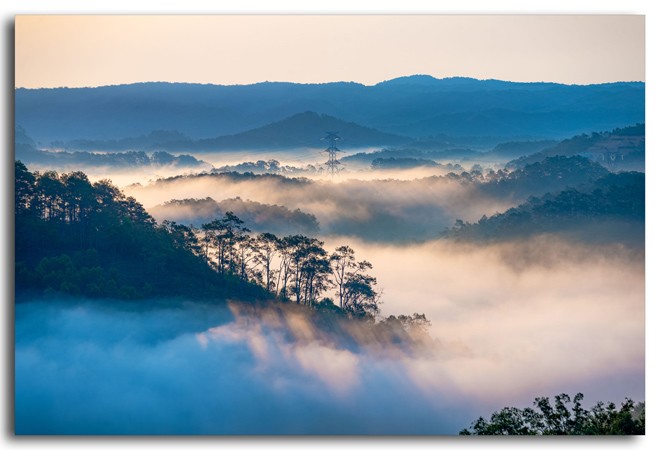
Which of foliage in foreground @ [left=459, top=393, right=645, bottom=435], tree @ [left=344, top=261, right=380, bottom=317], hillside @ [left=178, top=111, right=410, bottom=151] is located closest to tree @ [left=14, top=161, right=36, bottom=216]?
hillside @ [left=178, top=111, right=410, bottom=151]

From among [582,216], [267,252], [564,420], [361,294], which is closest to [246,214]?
[267,252]

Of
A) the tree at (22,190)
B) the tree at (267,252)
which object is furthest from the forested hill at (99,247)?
the tree at (267,252)

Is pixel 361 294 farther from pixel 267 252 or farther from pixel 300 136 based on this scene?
pixel 300 136

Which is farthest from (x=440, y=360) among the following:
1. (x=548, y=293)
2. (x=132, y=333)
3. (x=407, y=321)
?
(x=132, y=333)

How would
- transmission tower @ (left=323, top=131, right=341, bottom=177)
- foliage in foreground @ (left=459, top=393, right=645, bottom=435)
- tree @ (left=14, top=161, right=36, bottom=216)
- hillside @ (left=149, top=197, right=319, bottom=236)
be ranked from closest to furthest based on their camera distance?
foliage in foreground @ (left=459, top=393, right=645, bottom=435) → tree @ (left=14, top=161, right=36, bottom=216) → hillside @ (left=149, top=197, right=319, bottom=236) → transmission tower @ (left=323, top=131, right=341, bottom=177)

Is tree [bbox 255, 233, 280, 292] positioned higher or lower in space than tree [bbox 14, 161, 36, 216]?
lower

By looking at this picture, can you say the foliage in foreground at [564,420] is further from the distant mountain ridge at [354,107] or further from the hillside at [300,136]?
the hillside at [300,136]

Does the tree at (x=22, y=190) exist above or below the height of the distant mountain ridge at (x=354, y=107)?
below

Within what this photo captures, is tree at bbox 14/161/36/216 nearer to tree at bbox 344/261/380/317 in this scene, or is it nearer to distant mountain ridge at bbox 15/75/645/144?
distant mountain ridge at bbox 15/75/645/144
